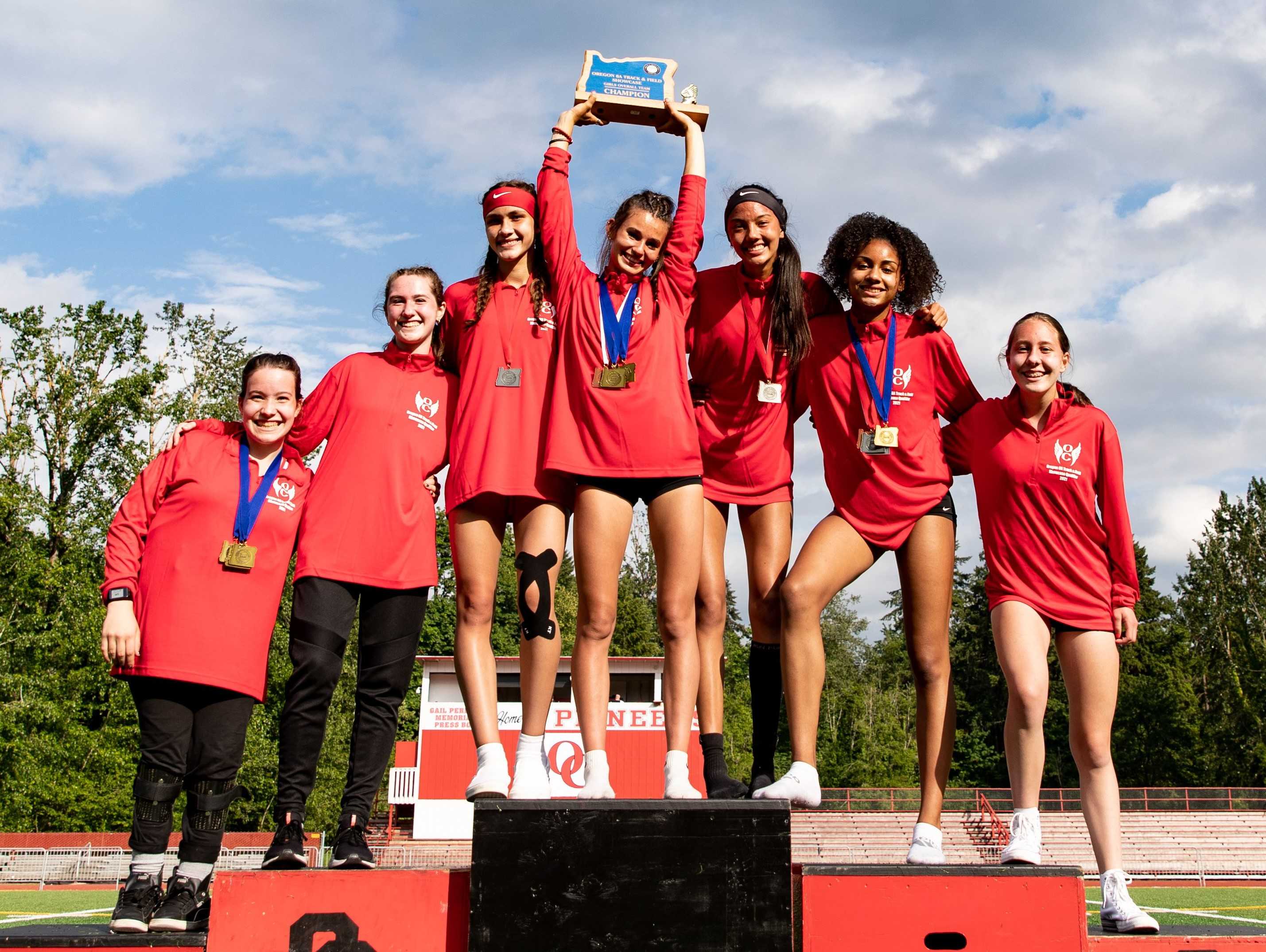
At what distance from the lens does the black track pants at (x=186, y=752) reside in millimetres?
3891

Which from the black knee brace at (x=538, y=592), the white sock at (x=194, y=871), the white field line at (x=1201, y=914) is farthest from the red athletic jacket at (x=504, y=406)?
the white field line at (x=1201, y=914)

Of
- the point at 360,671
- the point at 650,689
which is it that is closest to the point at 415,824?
the point at 650,689

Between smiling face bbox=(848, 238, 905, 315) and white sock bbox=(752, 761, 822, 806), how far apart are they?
6.52ft

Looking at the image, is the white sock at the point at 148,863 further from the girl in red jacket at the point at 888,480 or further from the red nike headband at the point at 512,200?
the red nike headband at the point at 512,200

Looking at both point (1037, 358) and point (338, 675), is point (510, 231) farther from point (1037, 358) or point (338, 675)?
point (1037, 358)

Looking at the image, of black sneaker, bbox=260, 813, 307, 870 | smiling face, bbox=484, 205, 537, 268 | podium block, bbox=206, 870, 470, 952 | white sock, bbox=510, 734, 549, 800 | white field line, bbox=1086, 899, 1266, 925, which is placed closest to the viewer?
podium block, bbox=206, 870, 470, 952

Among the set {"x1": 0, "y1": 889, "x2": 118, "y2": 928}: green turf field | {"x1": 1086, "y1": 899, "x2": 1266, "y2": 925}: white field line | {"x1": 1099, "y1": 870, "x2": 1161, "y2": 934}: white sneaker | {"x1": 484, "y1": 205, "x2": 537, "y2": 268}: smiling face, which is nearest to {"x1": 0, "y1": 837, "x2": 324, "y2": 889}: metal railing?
{"x1": 0, "y1": 889, "x2": 118, "y2": 928}: green turf field

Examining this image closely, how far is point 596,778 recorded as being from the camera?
368cm

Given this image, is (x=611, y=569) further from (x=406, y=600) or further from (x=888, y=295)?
(x=888, y=295)

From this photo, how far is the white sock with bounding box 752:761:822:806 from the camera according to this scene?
3807 millimetres

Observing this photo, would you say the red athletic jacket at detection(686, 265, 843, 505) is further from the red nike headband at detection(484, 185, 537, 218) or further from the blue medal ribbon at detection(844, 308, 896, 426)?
the red nike headband at detection(484, 185, 537, 218)

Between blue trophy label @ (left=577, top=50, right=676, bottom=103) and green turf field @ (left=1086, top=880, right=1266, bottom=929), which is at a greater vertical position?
blue trophy label @ (left=577, top=50, right=676, bottom=103)

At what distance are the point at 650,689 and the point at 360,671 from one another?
24292mm

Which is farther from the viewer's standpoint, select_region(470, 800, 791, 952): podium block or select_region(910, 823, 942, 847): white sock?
A: select_region(910, 823, 942, 847): white sock
